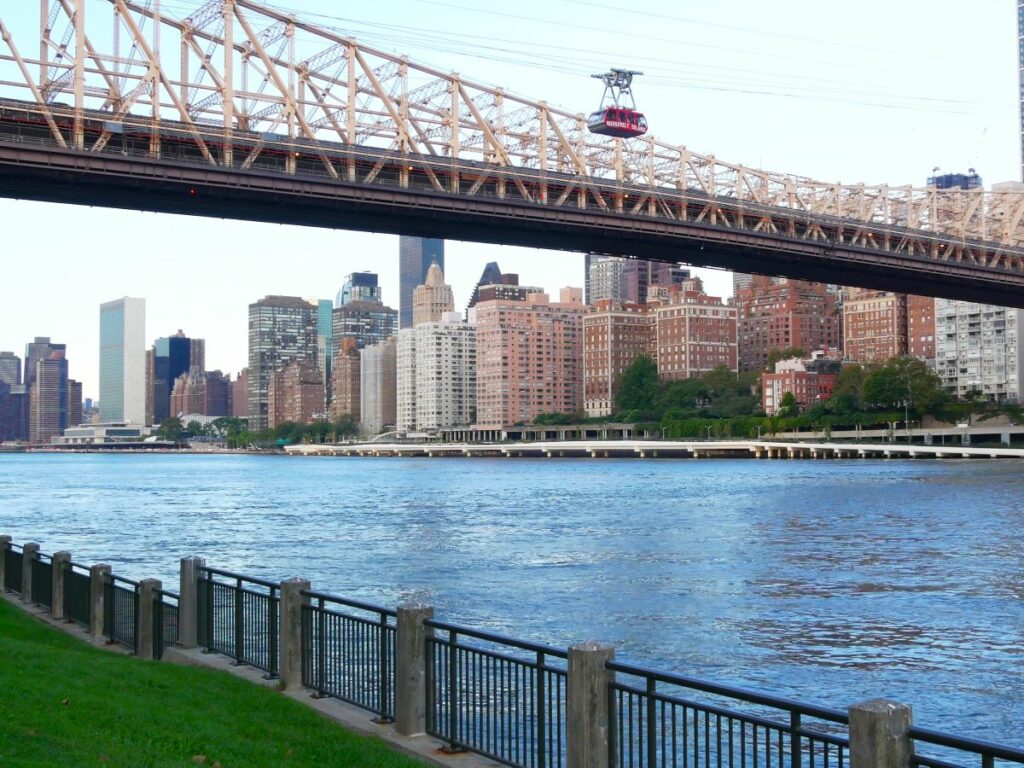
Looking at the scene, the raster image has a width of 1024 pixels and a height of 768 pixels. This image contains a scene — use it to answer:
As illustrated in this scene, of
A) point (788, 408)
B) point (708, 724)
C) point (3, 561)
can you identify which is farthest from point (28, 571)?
point (788, 408)

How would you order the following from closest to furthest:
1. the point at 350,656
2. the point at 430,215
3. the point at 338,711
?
1. the point at 338,711
2. the point at 350,656
3. the point at 430,215

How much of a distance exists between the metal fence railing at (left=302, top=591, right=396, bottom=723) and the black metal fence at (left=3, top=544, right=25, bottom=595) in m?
9.51

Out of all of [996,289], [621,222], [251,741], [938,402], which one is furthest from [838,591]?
[938,402]

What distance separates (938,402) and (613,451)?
49.1 meters

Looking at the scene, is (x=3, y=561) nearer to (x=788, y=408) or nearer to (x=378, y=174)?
(x=378, y=174)

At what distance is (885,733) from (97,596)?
11761 millimetres

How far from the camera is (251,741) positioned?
34.1 feet

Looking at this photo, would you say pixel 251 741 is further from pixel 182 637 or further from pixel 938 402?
pixel 938 402

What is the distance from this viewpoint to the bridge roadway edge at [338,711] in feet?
35.0

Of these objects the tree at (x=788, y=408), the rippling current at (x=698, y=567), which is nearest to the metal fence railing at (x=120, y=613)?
the rippling current at (x=698, y=567)

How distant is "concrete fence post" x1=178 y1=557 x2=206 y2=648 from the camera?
14.8 m

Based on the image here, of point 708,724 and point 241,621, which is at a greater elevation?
point 708,724

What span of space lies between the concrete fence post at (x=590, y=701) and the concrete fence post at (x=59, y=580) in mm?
10525

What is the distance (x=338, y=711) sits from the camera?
12.1 meters
